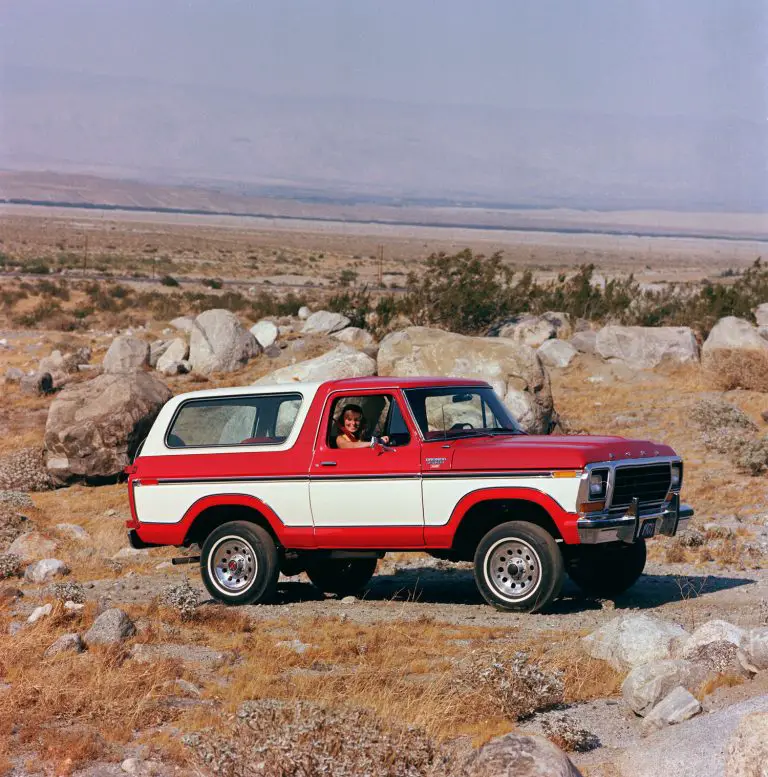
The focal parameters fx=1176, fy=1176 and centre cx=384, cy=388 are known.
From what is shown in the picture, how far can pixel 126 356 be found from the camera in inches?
1157

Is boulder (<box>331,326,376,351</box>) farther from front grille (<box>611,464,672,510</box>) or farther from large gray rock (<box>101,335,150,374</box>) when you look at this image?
front grille (<box>611,464,672,510</box>)

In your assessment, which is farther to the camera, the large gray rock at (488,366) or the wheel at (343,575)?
the large gray rock at (488,366)

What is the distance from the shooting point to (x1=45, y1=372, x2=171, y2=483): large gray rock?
20547mm

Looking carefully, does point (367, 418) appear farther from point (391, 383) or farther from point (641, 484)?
point (641, 484)

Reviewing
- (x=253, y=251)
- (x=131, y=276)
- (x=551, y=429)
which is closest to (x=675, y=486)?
(x=551, y=429)

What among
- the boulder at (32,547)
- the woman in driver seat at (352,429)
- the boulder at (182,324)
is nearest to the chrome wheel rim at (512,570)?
the woman in driver seat at (352,429)

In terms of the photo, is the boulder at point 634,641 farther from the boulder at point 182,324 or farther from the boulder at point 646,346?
the boulder at point 182,324

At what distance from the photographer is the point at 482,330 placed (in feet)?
115

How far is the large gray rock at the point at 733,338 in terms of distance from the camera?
2933 cm

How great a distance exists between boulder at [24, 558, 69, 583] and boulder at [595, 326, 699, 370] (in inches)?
720

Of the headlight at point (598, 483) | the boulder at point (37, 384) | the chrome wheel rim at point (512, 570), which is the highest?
the headlight at point (598, 483)

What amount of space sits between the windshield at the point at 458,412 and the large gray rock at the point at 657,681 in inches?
138

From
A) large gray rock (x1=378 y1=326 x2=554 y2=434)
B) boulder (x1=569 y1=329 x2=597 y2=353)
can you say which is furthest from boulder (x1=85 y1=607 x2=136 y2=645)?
boulder (x1=569 y1=329 x2=597 y2=353)

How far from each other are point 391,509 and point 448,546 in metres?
0.61
